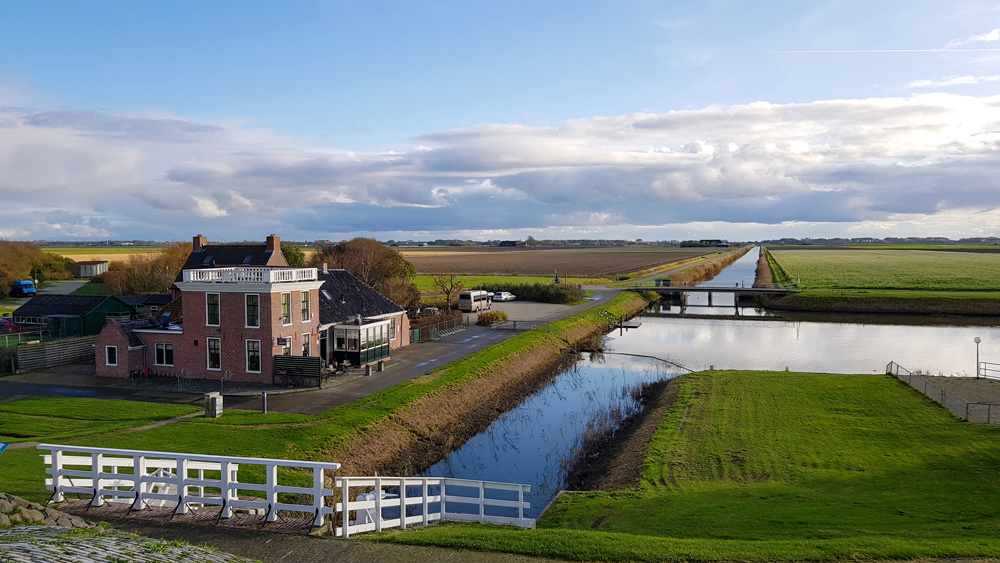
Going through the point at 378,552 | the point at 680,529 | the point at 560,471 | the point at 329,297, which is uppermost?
the point at 329,297

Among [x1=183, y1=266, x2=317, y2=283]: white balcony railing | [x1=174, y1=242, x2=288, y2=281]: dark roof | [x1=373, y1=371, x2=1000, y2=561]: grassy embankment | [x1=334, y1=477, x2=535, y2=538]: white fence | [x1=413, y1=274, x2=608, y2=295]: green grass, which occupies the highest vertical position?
[x1=174, y1=242, x2=288, y2=281]: dark roof

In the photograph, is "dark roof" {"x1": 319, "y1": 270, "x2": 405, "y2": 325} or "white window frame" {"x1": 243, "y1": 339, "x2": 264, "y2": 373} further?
"dark roof" {"x1": 319, "y1": 270, "x2": 405, "y2": 325}

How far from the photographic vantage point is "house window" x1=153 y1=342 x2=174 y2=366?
32.4 metres

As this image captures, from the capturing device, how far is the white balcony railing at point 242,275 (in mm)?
30625

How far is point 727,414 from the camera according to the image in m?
26.1

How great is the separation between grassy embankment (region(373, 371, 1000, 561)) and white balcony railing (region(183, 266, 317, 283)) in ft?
61.5

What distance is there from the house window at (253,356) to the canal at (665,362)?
11.3 metres

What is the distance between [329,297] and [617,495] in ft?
79.1

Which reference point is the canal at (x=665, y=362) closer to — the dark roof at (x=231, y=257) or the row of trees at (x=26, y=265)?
the dark roof at (x=231, y=257)

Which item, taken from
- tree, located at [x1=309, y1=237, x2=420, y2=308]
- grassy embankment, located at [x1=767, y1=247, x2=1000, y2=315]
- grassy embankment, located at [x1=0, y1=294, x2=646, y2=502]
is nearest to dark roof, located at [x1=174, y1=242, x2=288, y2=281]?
tree, located at [x1=309, y1=237, x2=420, y2=308]

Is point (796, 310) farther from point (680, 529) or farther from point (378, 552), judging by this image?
point (378, 552)

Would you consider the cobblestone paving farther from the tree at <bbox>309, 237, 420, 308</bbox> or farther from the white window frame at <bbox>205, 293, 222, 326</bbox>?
the tree at <bbox>309, 237, 420, 308</bbox>

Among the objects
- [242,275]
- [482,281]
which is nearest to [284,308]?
[242,275]

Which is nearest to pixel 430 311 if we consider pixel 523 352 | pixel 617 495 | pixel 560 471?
pixel 523 352
